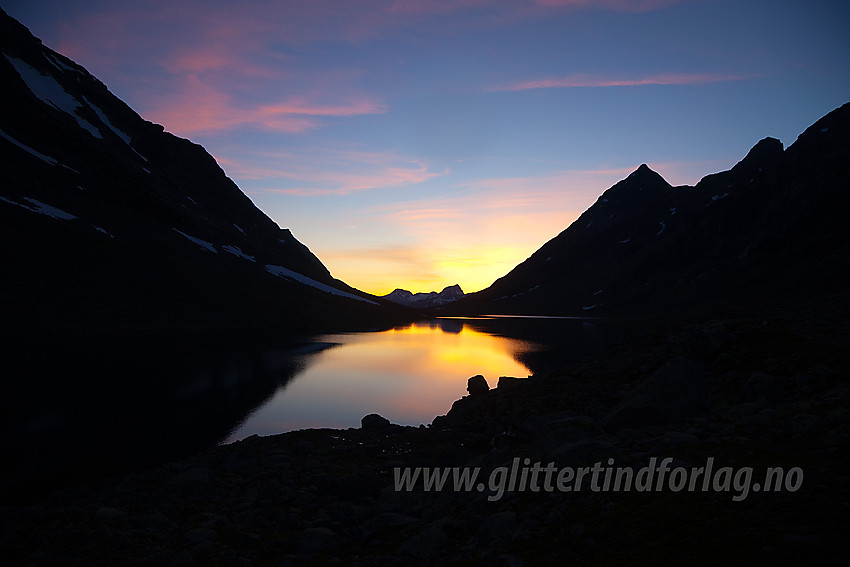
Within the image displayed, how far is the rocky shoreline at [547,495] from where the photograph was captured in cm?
866

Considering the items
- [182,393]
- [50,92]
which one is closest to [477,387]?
[182,393]

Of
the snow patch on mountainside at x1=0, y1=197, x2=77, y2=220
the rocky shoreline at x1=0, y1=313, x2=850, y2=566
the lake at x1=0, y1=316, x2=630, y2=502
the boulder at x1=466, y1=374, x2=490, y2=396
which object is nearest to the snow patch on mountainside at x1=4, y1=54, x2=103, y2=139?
the snow patch on mountainside at x1=0, y1=197, x2=77, y2=220

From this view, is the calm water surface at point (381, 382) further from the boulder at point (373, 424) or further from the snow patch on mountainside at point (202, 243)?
the snow patch on mountainside at point (202, 243)

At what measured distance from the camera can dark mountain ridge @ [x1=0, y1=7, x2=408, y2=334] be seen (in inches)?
3856

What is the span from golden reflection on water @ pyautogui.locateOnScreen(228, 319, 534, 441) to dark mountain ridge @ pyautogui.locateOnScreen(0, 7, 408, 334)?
48422 millimetres

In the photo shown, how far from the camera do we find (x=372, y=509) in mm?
17016

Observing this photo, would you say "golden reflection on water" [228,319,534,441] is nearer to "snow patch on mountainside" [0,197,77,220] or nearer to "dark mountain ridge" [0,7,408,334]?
"dark mountain ridge" [0,7,408,334]

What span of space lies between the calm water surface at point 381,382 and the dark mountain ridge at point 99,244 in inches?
Result: 1626

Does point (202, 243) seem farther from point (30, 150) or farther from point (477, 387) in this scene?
point (477, 387)

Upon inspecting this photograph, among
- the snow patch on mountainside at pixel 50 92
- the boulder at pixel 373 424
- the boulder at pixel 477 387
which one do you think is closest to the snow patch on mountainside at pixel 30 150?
the snow patch on mountainside at pixel 50 92

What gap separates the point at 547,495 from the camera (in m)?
11.7

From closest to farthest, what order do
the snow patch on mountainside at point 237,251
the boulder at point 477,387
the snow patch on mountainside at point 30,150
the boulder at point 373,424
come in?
1. the boulder at point 373,424
2. the boulder at point 477,387
3. the snow patch on mountainside at point 30,150
4. the snow patch on mountainside at point 237,251

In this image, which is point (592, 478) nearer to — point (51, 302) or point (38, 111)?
point (51, 302)

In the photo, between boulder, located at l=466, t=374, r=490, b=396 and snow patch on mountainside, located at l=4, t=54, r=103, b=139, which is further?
snow patch on mountainside, located at l=4, t=54, r=103, b=139
